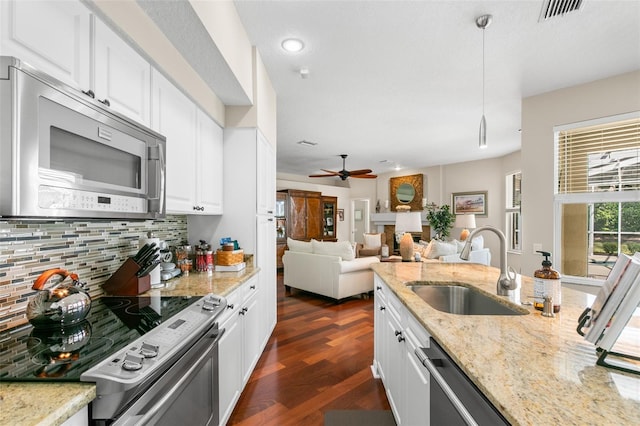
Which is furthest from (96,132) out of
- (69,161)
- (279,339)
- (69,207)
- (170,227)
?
(279,339)

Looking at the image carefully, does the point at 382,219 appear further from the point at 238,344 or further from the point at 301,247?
the point at 238,344

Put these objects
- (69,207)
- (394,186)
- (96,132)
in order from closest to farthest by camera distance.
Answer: (69,207) < (96,132) < (394,186)

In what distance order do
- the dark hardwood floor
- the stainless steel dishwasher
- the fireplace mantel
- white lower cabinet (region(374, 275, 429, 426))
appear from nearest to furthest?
the stainless steel dishwasher, white lower cabinet (region(374, 275, 429, 426)), the dark hardwood floor, the fireplace mantel

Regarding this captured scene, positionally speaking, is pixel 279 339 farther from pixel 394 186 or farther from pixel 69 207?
pixel 394 186

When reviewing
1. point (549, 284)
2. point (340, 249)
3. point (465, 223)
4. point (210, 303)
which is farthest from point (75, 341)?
point (465, 223)

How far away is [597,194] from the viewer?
3229 millimetres

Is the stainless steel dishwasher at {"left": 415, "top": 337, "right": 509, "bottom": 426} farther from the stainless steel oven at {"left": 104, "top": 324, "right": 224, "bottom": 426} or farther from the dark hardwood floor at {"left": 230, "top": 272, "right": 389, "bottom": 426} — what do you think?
the dark hardwood floor at {"left": 230, "top": 272, "right": 389, "bottom": 426}

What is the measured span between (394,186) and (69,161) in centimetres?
835

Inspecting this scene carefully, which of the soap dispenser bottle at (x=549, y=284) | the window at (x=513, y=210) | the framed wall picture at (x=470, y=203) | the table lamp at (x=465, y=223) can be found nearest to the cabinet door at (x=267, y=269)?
the soap dispenser bottle at (x=549, y=284)

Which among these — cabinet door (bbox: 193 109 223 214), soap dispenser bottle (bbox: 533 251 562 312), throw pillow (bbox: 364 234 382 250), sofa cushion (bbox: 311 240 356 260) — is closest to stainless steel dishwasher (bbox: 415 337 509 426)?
soap dispenser bottle (bbox: 533 251 562 312)

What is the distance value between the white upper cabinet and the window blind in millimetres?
3676

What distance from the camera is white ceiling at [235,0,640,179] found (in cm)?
208

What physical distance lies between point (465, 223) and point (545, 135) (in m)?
3.69

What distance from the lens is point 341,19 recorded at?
2.14 meters
